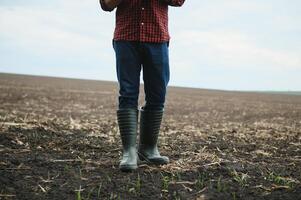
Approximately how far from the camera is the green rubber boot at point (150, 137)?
5.07 meters

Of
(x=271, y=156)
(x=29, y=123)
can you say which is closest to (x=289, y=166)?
(x=271, y=156)

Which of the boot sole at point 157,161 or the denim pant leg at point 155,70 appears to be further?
the boot sole at point 157,161


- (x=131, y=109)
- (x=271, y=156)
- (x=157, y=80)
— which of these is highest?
(x=157, y=80)

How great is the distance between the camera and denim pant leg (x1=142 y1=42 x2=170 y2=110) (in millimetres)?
4773

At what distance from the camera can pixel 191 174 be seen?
4676 mm

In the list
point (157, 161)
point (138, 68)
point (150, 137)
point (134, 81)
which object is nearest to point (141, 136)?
point (150, 137)

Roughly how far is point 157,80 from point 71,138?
9.47 feet

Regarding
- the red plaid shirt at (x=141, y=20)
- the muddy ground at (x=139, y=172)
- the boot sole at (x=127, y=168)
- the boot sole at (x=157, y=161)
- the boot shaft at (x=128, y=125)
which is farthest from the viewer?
the boot sole at (x=157, y=161)

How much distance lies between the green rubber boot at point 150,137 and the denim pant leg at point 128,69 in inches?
13.3

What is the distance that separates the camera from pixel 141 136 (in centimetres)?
521

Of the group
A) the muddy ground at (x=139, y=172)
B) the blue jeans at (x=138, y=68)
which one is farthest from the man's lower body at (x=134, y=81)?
the muddy ground at (x=139, y=172)

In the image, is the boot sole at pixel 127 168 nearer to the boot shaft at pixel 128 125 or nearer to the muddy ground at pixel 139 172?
the muddy ground at pixel 139 172

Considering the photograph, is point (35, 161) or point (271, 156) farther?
point (271, 156)

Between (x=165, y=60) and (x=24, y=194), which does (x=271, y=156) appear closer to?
(x=165, y=60)
